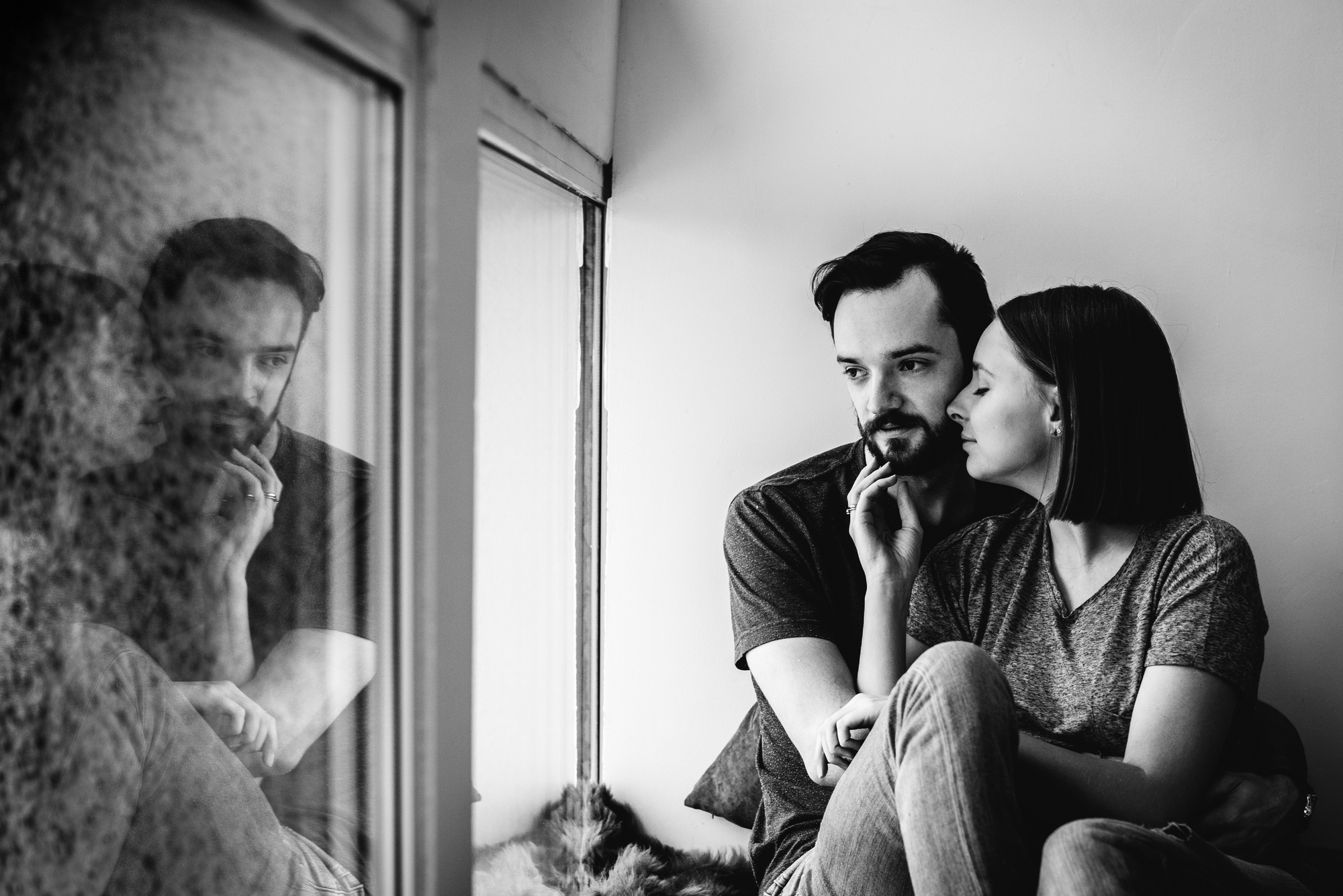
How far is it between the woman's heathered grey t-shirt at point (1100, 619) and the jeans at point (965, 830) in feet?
0.68

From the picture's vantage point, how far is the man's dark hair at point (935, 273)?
1417 mm

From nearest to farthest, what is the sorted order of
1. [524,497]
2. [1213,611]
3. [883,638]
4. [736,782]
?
[1213,611], [883,638], [524,497], [736,782]

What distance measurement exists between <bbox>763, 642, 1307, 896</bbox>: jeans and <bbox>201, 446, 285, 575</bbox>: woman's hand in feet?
2.22

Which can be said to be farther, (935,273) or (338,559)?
(935,273)

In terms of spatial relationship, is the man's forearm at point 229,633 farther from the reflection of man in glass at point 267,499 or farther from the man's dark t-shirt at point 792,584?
the man's dark t-shirt at point 792,584

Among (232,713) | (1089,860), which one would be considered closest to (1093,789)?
(1089,860)

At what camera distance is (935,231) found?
1582mm

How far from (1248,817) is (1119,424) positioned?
0.49m

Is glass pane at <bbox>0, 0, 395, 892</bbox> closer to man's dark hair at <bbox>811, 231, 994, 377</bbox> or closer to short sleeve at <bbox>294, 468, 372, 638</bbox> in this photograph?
short sleeve at <bbox>294, 468, 372, 638</bbox>

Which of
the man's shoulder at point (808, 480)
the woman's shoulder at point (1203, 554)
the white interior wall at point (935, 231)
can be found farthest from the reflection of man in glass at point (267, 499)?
the woman's shoulder at point (1203, 554)

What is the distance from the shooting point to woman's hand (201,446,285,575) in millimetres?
730

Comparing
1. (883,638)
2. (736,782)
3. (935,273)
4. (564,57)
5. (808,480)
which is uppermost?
(564,57)

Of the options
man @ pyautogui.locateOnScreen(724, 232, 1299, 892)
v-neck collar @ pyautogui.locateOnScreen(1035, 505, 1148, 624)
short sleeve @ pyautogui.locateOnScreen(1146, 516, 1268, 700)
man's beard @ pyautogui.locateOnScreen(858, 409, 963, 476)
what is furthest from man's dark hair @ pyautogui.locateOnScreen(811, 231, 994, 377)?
short sleeve @ pyautogui.locateOnScreen(1146, 516, 1268, 700)

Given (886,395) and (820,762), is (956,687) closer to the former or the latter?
(820,762)
